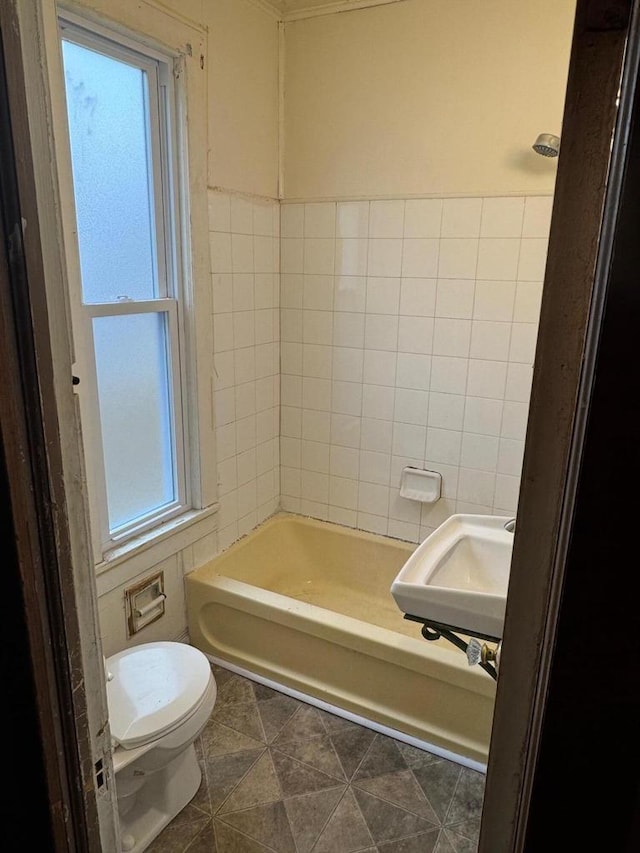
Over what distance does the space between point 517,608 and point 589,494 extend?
16cm

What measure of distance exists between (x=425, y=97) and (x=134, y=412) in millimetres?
1691

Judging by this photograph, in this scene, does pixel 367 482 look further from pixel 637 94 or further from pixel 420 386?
pixel 637 94

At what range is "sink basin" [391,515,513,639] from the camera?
1507 mm

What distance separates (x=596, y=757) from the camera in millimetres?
445

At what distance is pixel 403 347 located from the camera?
257 cm

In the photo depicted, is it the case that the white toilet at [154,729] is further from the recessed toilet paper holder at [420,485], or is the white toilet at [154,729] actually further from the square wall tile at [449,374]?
the square wall tile at [449,374]

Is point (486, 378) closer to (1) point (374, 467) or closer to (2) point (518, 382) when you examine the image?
(2) point (518, 382)

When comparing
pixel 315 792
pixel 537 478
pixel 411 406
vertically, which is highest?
pixel 537 478

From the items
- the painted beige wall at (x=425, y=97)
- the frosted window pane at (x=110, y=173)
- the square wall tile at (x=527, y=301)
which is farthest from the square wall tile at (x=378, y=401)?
the frosted window pane at (x=110, y=173)

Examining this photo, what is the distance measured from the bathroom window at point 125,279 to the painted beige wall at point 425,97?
735mm

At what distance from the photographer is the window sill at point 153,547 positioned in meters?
1.99

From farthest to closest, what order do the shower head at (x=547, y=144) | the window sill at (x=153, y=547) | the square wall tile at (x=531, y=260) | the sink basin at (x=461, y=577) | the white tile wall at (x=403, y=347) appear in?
the white tile wall at (x=403, y=347)
the square wall tile at (x=531, y=260)
the window sill at (x=153, y=547)
the shower head at (x=547, y=144)
the sink basin at (x=461, y=577)

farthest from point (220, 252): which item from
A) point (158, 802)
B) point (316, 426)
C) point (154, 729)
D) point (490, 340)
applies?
point (158, 802)

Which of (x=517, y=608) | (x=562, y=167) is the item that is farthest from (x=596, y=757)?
(x=562, y=167)
